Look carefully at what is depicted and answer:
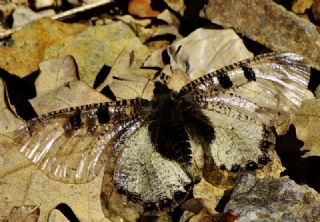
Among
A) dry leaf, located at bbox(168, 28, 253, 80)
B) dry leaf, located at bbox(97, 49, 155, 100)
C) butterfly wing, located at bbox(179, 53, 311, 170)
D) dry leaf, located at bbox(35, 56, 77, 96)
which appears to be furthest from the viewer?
dry leaf, located at bbox(168, 28, 253, 80)

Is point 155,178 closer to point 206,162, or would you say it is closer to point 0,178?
point 206,162


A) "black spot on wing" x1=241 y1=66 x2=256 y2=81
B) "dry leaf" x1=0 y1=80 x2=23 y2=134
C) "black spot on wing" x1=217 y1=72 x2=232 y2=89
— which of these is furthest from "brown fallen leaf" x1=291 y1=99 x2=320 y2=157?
"dry leaf" x1=0 y1=80 x2=23 y2=134

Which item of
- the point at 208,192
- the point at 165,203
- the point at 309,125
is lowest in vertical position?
the point at 208,192

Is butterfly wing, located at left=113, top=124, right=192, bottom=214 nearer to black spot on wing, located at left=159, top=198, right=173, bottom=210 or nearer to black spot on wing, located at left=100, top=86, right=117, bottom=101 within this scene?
black spot on wing, located at left=159, top=198, right=173, bottom=210

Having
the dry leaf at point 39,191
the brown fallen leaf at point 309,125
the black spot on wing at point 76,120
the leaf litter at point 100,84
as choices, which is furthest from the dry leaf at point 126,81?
the brown fallen leaf at point 309,125

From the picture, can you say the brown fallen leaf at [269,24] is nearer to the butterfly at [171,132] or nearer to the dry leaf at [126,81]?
the butterfly at [171,132]

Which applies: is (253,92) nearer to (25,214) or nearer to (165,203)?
(165,203)

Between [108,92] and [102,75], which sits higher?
[108,92]

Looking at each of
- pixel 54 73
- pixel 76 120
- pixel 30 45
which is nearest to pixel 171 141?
pixel 76 120
